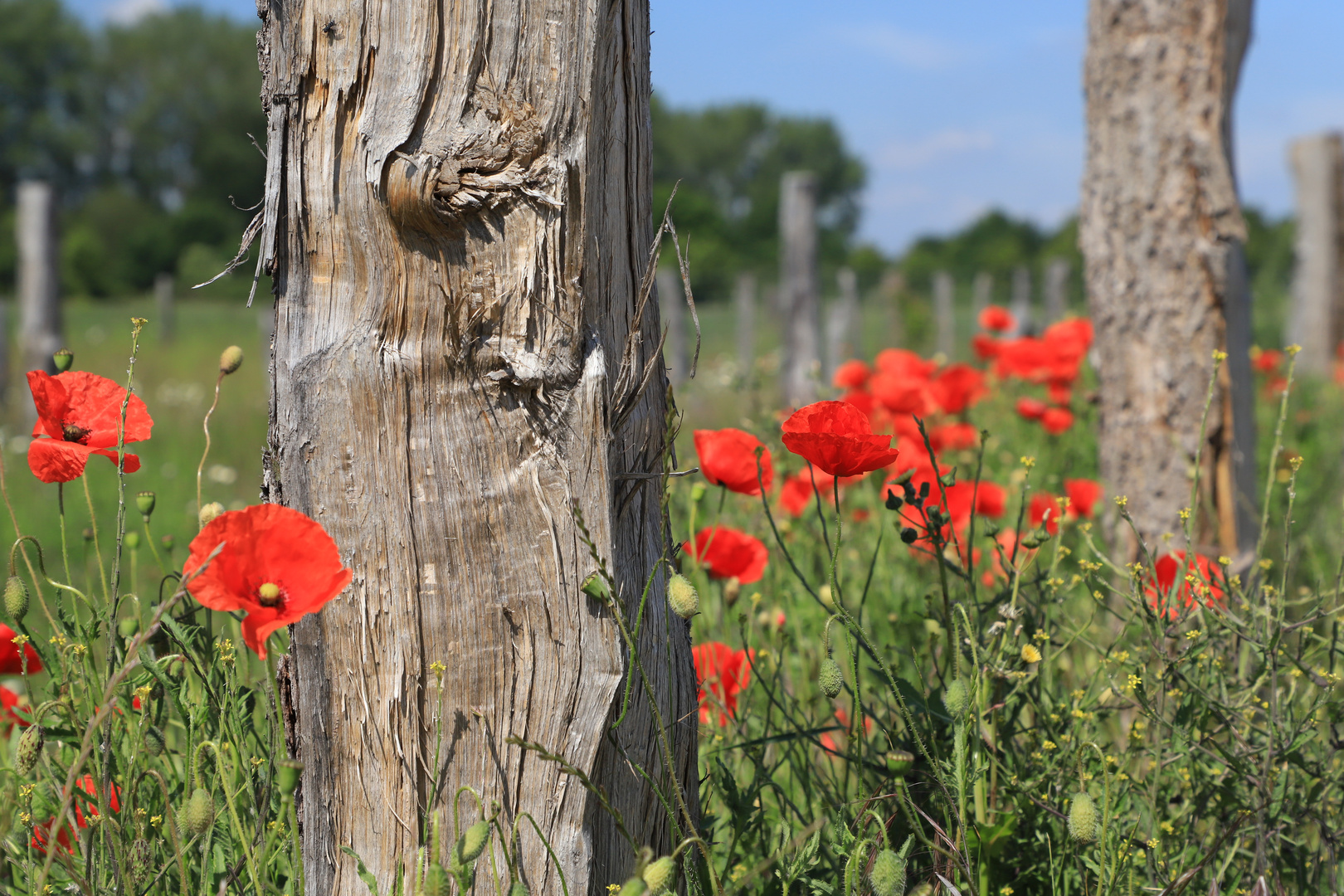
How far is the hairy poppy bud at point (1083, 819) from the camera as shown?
107 cm

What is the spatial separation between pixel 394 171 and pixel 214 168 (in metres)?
60.9

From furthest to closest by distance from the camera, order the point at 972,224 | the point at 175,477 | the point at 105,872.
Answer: the point at 972,224 < the point at 175,477 < the point at 105,872

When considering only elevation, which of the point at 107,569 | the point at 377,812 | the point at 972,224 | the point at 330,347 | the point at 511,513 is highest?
the point at 972,224

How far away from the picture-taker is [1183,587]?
5.28 ft

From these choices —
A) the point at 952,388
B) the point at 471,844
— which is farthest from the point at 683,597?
the point at 952,388

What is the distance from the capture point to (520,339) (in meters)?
1.10

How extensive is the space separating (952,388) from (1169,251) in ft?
2.63

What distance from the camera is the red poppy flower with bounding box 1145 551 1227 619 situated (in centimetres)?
133

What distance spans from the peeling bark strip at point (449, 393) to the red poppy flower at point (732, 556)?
61 cm

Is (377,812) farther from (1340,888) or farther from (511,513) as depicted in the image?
(1340,888)

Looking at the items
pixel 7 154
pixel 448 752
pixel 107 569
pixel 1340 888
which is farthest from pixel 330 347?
pixel 7 154

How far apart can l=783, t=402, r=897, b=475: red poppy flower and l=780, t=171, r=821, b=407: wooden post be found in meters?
5.83

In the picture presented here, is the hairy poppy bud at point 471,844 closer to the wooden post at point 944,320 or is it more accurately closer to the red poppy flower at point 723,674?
the red poppy flower at point 723,674

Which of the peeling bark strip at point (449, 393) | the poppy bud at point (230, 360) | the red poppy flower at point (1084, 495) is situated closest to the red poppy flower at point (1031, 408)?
the red poppy flower at point (1084, 495)
